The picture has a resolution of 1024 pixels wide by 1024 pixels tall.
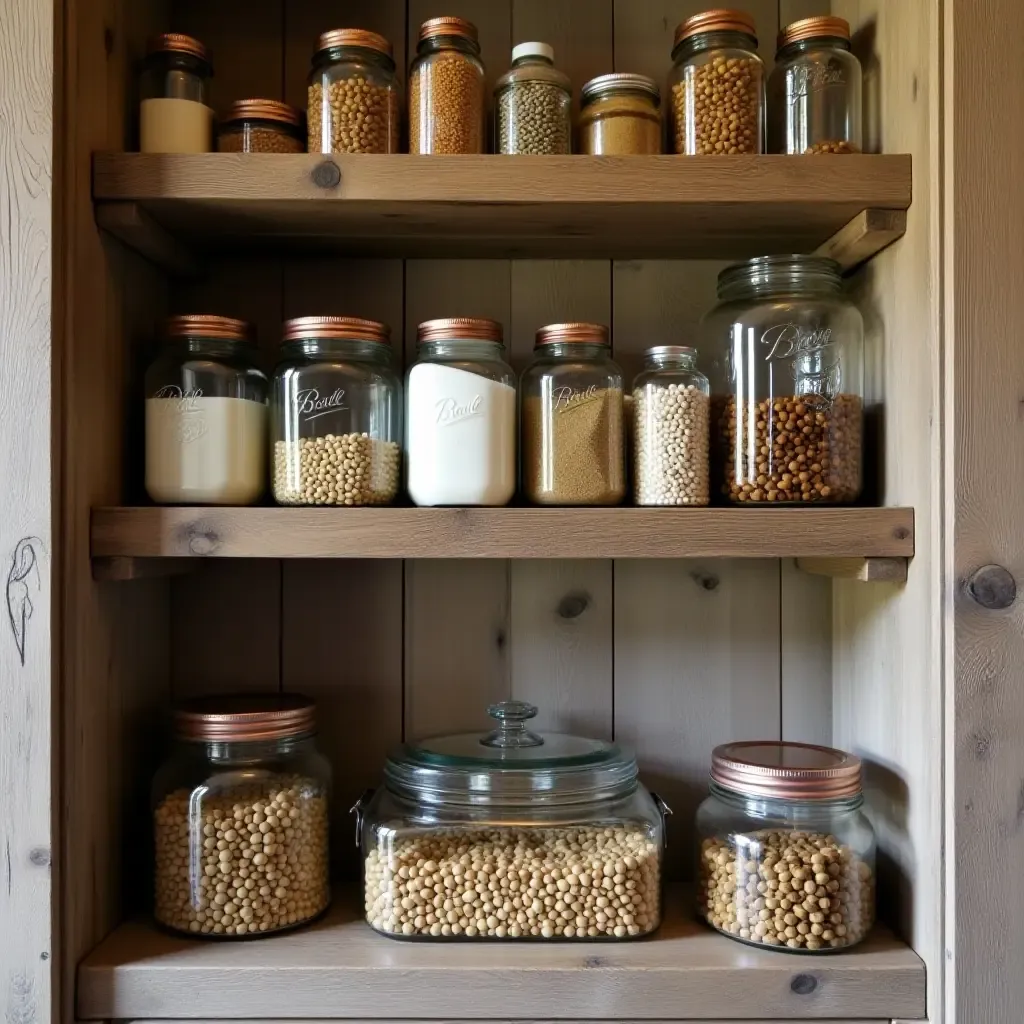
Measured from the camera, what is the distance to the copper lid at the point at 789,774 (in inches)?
39.2

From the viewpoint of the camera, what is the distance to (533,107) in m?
1.04

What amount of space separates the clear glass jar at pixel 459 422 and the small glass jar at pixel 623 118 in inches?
9.6

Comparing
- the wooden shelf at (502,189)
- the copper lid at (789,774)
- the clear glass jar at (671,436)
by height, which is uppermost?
the wooden shelf at (502,189)

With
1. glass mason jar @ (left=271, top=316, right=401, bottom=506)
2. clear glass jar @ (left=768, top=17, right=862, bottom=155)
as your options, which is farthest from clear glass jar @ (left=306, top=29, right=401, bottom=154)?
A: clear glass jar @ (left=768, top=17, right=862, bottom=155)

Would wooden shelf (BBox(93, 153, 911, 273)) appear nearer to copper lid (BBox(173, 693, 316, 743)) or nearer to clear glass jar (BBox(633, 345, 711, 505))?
clear glass jar (BBox(633, 345, 711, 505))

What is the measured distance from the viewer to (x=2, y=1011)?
90cm

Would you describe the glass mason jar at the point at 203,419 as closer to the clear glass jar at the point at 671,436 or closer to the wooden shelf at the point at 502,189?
the wooden shelf at the point at 502,189

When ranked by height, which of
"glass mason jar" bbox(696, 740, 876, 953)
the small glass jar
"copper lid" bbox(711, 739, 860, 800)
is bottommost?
"glass mason jar" bbox(696, 740, 876, 953)

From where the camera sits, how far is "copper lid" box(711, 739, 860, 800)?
100 centimetres

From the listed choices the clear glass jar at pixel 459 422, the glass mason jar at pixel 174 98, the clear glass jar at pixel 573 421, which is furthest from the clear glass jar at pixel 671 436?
the glass mason jar at pixel 174 98

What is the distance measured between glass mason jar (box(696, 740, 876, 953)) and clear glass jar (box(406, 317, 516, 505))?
41 centimetres

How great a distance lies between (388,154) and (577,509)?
1.38 ft

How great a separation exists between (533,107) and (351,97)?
0.20m

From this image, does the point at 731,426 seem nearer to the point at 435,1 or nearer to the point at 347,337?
the point at 347,337
